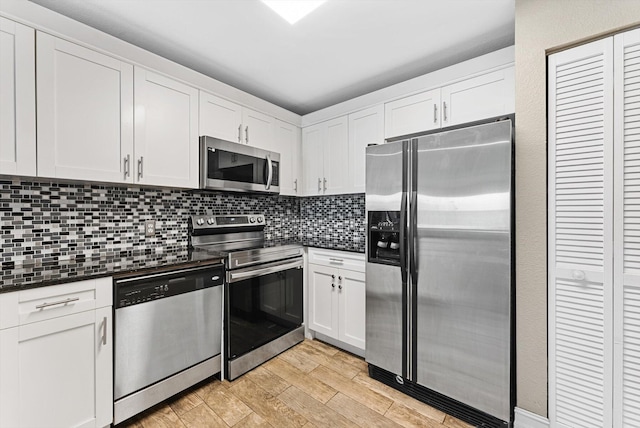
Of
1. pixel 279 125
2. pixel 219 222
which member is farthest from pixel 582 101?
pixel 219 222

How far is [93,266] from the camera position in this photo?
170 cm

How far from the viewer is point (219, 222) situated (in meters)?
2.70

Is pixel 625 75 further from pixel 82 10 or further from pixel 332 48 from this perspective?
pixel 82 10

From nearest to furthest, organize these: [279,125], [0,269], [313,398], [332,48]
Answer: [0,269]
[313,398]
[332,48]
[279,125]

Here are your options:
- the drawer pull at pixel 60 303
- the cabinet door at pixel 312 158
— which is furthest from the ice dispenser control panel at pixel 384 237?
the drawer pull at pixel 60 303

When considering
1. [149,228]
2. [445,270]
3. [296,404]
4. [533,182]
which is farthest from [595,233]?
[149,228]

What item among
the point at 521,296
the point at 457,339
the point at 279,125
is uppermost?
the point at 279,125

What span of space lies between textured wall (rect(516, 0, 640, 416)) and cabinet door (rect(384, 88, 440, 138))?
2.13ft

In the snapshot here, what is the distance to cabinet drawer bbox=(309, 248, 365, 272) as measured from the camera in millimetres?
2467

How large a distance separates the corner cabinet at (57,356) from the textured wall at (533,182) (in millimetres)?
2399

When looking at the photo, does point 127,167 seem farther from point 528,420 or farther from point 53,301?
point 528,420

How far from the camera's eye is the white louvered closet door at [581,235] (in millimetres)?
1423

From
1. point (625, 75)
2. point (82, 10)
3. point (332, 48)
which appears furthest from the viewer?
point (332, 48)

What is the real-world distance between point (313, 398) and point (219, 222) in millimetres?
1706
